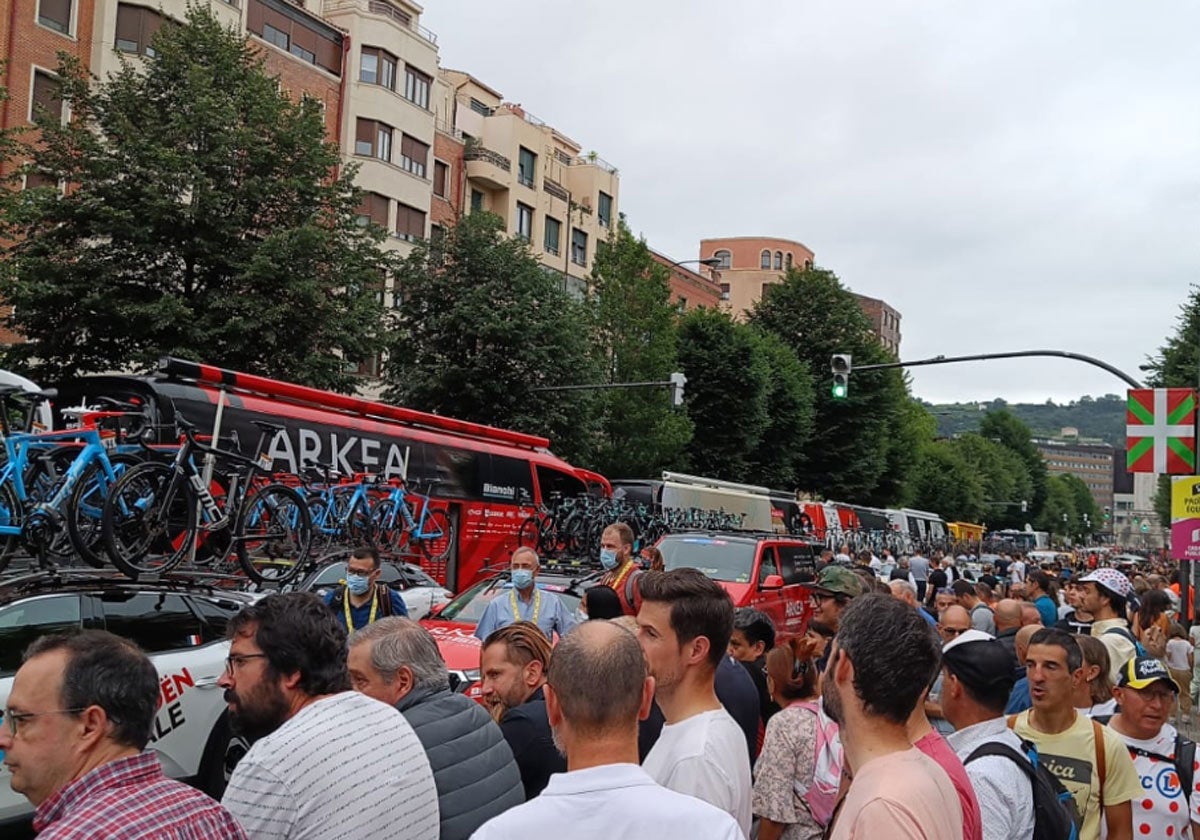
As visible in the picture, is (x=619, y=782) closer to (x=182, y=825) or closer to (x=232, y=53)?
(x=182, y=825)

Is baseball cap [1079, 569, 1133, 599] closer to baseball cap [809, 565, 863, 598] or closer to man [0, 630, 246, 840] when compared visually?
baseball cap [809, 565, 863, 598]

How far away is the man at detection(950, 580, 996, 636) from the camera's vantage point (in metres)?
10.6

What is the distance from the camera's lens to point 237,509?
1127cm

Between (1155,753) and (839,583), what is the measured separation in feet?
10.1

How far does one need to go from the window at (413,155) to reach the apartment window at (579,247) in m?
11.8

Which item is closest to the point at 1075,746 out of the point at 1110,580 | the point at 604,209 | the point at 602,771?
the point at 602,771

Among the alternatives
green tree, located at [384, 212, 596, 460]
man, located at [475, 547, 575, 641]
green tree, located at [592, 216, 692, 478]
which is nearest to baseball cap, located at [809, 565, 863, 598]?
man, located at [475, 547, 575, 641]

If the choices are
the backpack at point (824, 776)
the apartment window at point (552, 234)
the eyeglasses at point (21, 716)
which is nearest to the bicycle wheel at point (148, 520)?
the backpack at point (824, 776)

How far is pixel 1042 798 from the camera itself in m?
3.62

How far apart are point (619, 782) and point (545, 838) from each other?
201 millimetres

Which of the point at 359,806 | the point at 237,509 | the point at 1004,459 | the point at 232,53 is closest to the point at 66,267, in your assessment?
the point at 232,53

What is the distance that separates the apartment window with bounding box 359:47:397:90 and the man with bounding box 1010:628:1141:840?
41.9 m

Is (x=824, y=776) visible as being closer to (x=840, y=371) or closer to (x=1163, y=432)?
(x=1163, y=432)

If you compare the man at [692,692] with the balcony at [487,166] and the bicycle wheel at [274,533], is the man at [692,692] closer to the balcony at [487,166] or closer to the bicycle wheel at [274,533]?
the bicycle wheel at [274,533]
